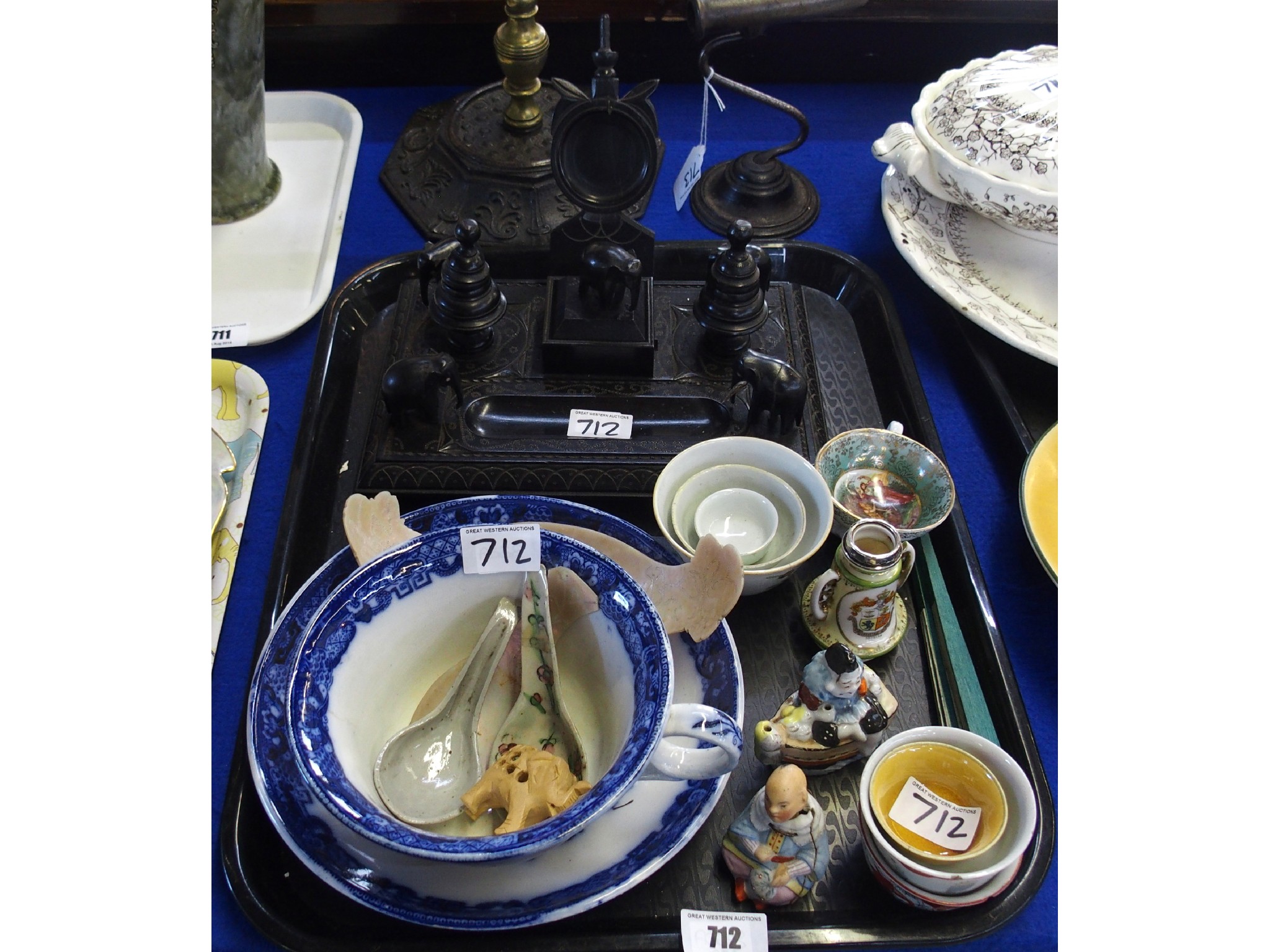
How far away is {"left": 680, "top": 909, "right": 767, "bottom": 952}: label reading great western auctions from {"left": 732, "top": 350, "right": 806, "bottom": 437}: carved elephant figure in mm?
520

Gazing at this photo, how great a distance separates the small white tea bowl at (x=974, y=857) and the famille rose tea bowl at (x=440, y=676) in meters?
0.19

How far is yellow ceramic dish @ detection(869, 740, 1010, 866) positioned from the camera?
2.37ft

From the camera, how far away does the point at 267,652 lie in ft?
2.42

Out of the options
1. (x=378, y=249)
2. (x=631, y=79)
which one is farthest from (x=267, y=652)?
(x=631, y=79)

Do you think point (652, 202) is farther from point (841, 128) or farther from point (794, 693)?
→ point (794, 693)

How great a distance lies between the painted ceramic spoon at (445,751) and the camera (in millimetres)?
704

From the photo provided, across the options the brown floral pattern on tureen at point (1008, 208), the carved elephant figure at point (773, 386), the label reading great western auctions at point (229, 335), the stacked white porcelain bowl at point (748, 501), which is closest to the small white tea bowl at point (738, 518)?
the stacked white porcelain bowl at point (748, 501)

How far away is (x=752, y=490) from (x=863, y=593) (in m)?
0.18

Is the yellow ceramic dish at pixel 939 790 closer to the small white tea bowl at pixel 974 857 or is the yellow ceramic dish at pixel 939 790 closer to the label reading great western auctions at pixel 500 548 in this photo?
the small white tea bowl at pixel 974 857

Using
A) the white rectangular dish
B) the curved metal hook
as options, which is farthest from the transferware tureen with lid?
the white rectangular dish

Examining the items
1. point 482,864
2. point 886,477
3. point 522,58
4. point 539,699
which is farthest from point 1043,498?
point 522,58

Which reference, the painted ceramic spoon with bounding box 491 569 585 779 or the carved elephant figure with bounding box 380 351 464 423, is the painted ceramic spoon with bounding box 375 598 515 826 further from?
the carved elephant figure with bounding box 380 351 464 423

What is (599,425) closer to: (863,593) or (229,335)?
(863,593)

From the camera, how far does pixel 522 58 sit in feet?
4.39
